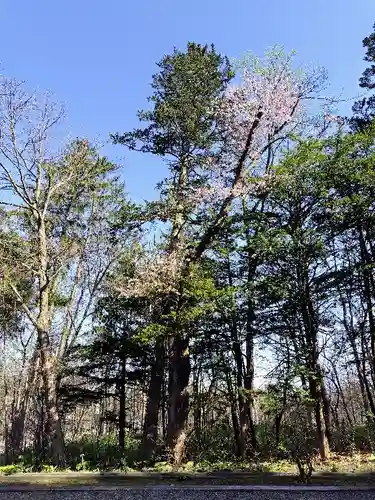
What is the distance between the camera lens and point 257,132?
945 cm

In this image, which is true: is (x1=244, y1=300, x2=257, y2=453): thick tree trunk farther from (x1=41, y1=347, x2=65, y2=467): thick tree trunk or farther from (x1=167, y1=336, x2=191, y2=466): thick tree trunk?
(x1=41, y1=347, x2=65, y2=467): thick tree trunk

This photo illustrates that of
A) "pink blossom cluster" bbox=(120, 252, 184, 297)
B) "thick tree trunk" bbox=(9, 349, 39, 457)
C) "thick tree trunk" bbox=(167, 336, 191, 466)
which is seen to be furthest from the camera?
"thick tree trunk" bbox=(9, 349, 39, 457)

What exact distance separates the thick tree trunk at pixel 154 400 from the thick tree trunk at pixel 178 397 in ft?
3.91

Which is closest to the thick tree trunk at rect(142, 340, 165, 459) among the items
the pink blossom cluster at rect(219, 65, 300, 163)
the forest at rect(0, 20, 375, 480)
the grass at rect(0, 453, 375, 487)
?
the forest at rect(0, 20, 375, 480)

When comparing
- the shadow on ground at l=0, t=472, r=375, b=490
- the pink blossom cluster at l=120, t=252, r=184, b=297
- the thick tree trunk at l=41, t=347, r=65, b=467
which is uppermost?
the pink blossom cluster at l=120, t=252, r=184, b=297

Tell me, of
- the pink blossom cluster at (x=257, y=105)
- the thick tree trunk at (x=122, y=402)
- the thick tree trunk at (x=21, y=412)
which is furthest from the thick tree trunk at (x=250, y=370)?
the thick tree trunk at (x=21, y=412)

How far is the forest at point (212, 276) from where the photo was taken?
8062 millimetres

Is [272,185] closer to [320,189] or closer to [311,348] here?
[320,189]

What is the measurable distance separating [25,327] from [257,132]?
9.83 meters

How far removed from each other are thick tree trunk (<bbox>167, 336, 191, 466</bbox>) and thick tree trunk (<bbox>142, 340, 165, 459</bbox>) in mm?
1192

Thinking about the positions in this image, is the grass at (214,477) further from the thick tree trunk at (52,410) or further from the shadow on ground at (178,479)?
the thick tree trunk at (52,410)

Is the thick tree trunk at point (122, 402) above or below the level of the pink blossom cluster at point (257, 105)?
below

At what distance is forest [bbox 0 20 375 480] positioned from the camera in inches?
317

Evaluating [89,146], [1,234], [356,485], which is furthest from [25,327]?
[356,485]
